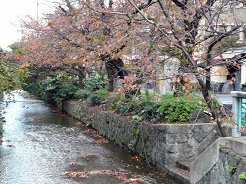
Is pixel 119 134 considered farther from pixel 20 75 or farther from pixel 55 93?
pixel 55 93

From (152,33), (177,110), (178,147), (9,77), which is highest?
(152,33)

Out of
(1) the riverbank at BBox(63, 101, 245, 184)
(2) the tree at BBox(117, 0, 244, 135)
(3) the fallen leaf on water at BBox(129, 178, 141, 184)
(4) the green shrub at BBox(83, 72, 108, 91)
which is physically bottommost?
(3) the fallen leaf on water at BBox(129, 178, 141, 184)

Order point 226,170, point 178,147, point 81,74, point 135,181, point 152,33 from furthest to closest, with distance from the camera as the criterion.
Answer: point 81,74 → point 152,33 → point 178,147 → point 135,181 → point 226,170

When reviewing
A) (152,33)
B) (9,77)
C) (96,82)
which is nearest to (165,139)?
(152,33)

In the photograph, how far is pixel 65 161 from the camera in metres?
8.52

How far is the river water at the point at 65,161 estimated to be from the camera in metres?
7.05

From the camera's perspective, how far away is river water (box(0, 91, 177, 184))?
7.05m

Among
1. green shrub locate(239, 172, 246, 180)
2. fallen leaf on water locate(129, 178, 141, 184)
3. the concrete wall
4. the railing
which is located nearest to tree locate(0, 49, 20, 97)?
fallen leaf on water locate(129, 178, 141, 184)

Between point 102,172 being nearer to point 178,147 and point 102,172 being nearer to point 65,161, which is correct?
point 65,161

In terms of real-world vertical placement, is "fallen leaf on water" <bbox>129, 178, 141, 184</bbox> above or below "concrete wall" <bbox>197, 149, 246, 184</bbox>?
below

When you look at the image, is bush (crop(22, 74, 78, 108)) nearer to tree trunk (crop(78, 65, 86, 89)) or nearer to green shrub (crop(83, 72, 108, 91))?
tree trunk (crop(78, 65, 86, 89))

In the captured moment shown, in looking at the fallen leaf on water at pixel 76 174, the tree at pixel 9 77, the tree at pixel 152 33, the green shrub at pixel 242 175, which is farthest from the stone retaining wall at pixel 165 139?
the tree at pixel 9 77

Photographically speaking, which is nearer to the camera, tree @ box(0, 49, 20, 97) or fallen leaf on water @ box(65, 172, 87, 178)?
fallen leaf on water @ box(65, 172, 87, 178)

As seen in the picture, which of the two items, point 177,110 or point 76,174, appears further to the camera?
point 177,110
